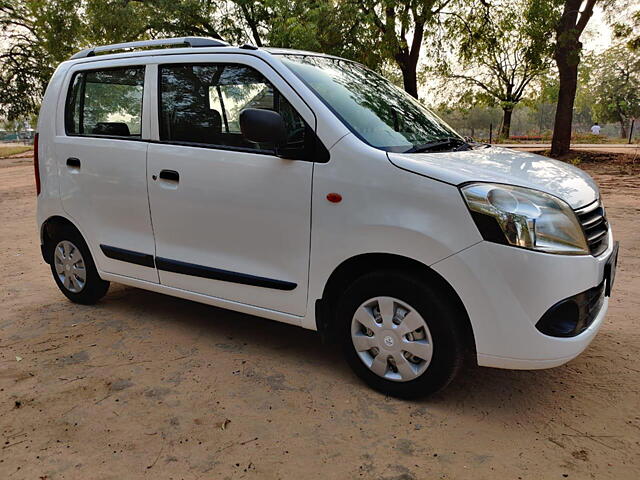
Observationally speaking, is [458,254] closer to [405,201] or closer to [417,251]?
[417,251]

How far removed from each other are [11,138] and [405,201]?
94.4 m

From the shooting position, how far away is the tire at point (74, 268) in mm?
4293

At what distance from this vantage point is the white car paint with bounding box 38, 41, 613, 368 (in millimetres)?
2504

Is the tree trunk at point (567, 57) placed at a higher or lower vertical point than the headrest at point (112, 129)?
higher

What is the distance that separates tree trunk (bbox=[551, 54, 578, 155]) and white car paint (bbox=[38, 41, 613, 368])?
13.8m

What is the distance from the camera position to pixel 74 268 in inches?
174

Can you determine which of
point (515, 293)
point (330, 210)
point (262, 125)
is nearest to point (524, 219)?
point (515, 293)

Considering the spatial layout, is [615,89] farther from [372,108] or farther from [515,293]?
[515,293]

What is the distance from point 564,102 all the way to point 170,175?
15169 millimetres

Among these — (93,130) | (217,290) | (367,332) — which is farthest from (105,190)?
(367,332)

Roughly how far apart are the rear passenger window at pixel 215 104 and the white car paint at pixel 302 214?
7 centimetres

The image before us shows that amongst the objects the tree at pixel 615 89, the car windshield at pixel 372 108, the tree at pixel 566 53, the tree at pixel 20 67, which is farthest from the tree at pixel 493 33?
the tree at pixel 615 89

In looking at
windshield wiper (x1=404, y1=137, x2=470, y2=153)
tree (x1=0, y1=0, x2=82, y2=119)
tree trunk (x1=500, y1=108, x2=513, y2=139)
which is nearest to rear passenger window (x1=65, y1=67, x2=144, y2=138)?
windshield wiper (x1=404, y1=137, x2=470, y2=153)

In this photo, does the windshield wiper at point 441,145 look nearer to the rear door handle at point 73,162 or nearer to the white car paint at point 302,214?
the white car paint at point 302,214
